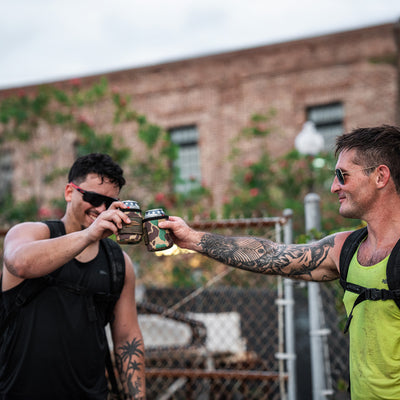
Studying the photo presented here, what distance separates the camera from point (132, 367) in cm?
308

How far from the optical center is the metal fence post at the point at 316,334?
12.5 feet

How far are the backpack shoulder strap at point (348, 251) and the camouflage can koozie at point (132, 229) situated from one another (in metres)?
1.06

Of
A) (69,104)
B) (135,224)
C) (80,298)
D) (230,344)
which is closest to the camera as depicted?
(135,224)

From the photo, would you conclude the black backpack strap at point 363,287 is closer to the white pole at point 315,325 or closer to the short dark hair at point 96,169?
the white pole at point 315,325

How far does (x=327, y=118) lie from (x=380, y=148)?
12.3 meters

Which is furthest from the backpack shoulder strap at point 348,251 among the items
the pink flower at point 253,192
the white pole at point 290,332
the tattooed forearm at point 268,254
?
the pink flower at point 253,192

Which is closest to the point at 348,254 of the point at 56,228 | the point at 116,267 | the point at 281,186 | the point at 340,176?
the point at 340,176

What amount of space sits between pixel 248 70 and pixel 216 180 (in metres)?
3.43

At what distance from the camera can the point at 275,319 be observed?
5930 mm

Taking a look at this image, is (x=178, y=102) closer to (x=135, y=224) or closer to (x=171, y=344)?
(x=171, y=344)

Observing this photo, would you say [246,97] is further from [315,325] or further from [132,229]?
[132,229]

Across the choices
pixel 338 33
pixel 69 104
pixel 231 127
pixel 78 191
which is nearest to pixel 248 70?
pixel 231 127

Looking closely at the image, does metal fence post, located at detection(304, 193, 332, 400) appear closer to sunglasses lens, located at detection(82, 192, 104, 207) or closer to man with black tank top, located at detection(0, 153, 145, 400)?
man with black tank top, located at detection(0, 153, 145, 400)

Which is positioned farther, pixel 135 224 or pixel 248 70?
pixel 248 70
